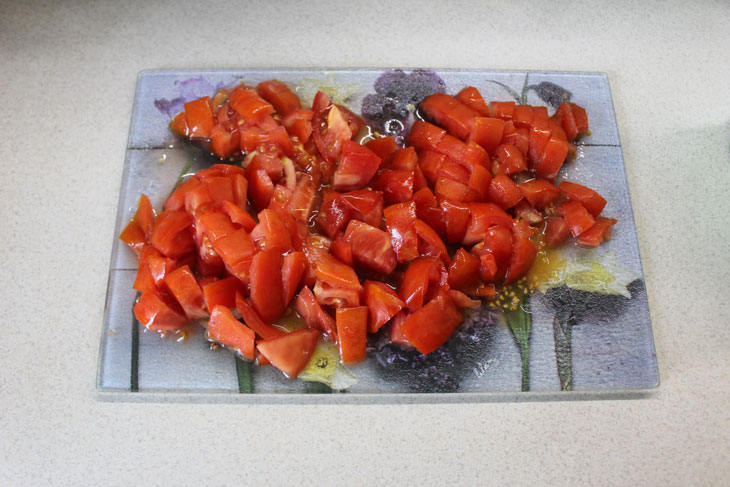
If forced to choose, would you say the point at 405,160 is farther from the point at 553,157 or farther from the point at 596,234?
the point at 596,234

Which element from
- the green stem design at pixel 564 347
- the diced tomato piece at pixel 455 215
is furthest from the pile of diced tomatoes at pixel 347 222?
the green stem design at pixel 564 347

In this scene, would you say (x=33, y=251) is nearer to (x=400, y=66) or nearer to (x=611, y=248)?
(x=400, y=66)

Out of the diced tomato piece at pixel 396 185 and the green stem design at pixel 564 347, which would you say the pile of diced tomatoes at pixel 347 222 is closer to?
the diced tomato piece at pixel 396 185

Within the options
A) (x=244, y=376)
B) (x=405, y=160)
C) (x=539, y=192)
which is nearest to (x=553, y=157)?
(x=539, y=192)

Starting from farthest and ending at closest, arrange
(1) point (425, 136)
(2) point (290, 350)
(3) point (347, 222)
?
(1) point (425, 136), (3) point (347, 222), (2) point (290, 350)

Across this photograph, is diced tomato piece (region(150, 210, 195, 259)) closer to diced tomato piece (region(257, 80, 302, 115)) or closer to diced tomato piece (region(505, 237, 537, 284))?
diced tomato piece (region(257, 80, 302, 115))

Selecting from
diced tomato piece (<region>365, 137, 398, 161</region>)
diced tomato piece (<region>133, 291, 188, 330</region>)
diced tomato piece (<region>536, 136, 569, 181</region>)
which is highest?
diced tomato piece (<region>365, 137, 398, 161</region>)

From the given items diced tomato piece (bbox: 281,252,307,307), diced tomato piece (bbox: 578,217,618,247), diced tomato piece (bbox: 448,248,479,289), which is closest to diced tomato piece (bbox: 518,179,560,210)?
diced tomato piece (bbox: 578,217,618,247)

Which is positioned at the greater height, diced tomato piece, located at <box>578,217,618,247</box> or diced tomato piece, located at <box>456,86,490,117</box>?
diced tomato piece, located at <box>456,86,490,117</box>
